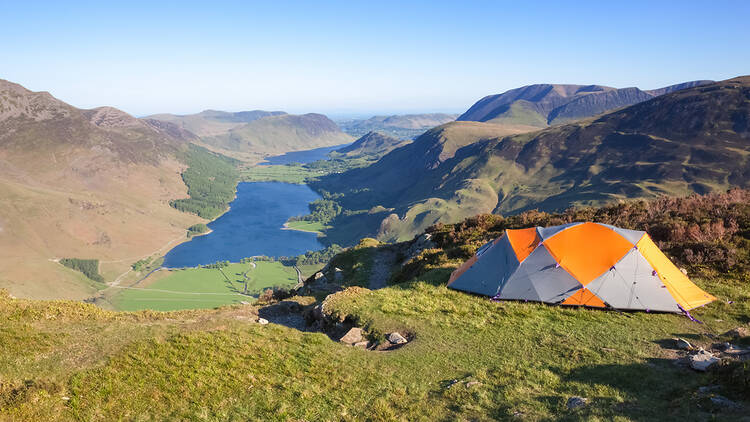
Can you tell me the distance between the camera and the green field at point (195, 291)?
157250 mm

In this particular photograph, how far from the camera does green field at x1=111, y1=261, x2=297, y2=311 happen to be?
157250mm

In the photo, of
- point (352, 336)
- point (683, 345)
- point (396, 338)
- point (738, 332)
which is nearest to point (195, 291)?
point (352, 336)

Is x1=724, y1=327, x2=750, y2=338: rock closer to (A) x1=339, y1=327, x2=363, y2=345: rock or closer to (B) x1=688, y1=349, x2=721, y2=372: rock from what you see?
(B) x1=688, y1=349, x2=721, y2=372: rock

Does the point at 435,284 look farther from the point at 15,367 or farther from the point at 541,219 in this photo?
the point at 15,367

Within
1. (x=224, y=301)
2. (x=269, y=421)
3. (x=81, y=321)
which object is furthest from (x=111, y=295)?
(x=269, y=421)

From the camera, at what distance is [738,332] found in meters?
15.9

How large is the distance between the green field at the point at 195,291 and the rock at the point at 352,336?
149 metres

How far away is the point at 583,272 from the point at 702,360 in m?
8.24

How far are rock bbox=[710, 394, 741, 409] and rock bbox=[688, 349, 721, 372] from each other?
8.24ft

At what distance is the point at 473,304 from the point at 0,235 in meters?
269

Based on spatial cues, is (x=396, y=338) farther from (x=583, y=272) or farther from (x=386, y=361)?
(x=583, y=272)

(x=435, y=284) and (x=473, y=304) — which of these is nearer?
(x=473, y=304)

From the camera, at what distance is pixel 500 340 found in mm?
17188

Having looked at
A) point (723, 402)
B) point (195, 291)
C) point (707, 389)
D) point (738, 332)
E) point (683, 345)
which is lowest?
point (195, 291)
